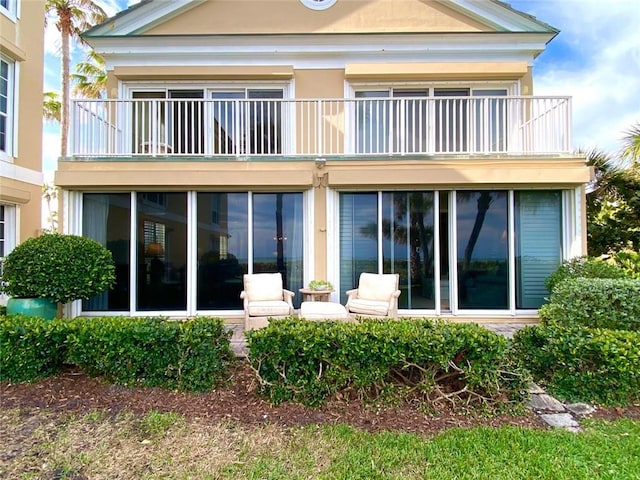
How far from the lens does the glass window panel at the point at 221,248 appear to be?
24.7ft

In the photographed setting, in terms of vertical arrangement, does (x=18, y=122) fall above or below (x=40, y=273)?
above

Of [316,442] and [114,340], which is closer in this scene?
[316,442]

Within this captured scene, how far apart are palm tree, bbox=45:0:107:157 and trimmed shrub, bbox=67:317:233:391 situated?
13103mm

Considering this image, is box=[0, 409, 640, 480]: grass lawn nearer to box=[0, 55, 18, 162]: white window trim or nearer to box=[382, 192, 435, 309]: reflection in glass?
box=[382, 192, 435, 309]: reflection in glass

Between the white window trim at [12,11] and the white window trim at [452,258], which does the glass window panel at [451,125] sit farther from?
the white window trim at [12,11]

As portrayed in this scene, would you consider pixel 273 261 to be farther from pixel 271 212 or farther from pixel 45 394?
pixel 45 394

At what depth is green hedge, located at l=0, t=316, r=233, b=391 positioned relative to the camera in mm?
3963

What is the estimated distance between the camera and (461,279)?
7.59 m

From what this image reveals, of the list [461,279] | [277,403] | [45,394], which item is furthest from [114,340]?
[461,279]

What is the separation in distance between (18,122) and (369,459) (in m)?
11.0

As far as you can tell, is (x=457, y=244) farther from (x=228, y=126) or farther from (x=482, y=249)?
(x=228, y=126)

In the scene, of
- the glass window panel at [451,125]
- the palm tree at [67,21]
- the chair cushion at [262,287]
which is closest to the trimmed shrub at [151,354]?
the chair cushion at [262,287]

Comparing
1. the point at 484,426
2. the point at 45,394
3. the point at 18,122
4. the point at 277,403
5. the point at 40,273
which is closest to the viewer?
the point at 484,426

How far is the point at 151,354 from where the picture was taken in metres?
3.98
